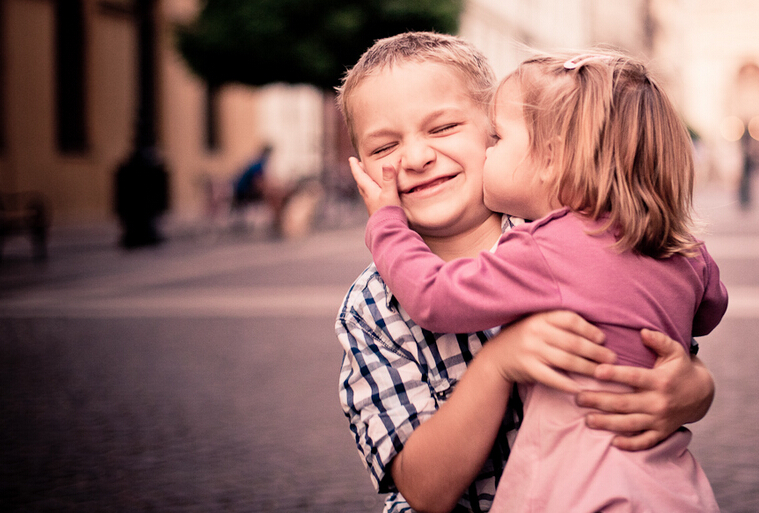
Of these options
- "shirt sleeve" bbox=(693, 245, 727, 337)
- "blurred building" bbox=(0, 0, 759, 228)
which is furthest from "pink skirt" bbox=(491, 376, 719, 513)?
"blurred building" bbox=(0, 0, 759, 228)

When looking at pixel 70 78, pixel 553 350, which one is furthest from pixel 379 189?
pixel 70 78

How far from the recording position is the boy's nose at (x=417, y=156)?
1.51 m

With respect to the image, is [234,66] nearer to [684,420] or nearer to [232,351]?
[232,351]

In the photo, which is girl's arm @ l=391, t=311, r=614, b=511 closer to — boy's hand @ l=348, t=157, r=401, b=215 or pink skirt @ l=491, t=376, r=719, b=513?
pink skirt @ l=491, t=376, r=719, b=513

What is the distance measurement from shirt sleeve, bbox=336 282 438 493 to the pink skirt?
0.59ft

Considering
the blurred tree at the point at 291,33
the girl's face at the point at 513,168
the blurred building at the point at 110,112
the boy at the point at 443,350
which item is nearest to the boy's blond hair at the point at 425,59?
the boy at the point at 443,350

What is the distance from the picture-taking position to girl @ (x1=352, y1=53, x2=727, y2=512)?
1283mm

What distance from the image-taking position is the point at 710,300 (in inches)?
58.3

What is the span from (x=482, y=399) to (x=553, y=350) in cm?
14

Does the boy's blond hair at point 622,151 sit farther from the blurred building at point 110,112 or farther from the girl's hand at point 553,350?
the blurred building at point 110,112

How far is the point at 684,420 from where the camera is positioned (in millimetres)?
1399

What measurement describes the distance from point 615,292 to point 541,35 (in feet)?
144

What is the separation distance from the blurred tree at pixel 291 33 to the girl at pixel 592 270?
1605cm

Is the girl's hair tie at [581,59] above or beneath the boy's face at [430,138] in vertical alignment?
above
